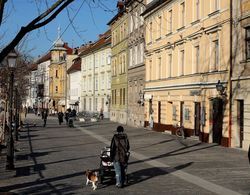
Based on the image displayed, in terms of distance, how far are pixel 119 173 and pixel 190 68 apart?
20.4 meters

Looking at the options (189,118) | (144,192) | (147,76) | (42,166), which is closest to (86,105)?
(147,76)

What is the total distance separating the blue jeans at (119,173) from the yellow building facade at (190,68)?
13559mm

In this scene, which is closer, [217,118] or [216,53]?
[217,118]

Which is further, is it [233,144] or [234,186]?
[233,144]

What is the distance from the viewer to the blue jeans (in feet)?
43.9

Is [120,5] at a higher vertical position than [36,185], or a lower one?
higher

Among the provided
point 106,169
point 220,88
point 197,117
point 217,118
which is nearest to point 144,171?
point 106,169

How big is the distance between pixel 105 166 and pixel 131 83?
3957 centimetres

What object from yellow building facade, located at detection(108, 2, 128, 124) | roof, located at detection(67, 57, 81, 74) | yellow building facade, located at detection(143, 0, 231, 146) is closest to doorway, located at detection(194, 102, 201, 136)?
yellow building facade, located at detection(143, 0, 231, 146)

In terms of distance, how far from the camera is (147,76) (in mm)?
45719

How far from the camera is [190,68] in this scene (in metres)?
33.0

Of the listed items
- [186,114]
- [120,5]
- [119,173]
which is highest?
[120,5]

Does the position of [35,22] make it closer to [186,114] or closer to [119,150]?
[119,150]

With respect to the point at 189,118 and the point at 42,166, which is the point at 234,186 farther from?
the point at 189,118
